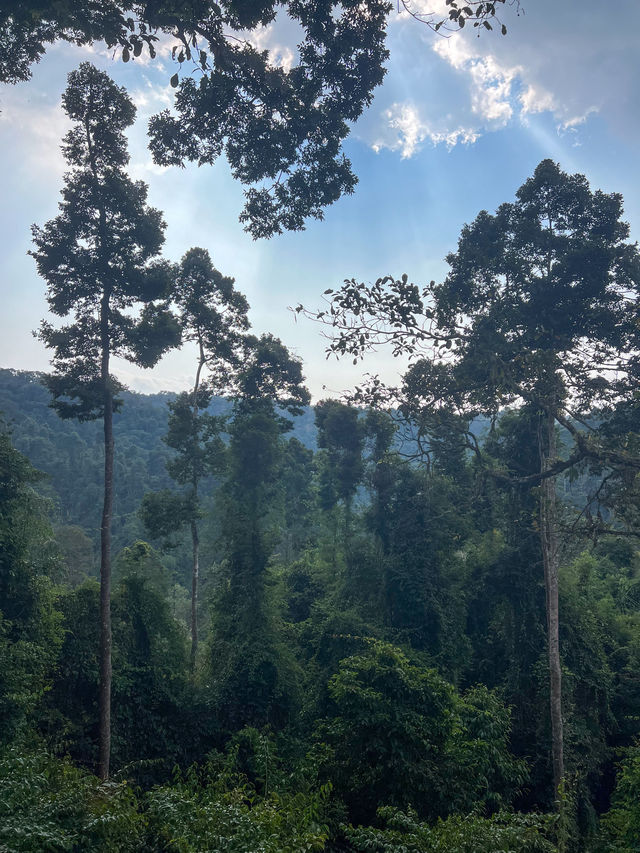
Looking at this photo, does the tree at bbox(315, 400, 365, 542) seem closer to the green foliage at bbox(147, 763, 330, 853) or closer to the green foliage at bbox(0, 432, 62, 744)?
the green foliage at bbox(0, 432, 62, 744)

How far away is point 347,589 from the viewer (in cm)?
2180

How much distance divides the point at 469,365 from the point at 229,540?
13.0m

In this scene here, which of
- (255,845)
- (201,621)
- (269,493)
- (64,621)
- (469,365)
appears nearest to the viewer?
(255,845)

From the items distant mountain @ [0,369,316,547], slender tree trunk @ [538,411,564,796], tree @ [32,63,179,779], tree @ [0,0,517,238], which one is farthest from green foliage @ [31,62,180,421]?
distant mountain @ [0,369,316,547]

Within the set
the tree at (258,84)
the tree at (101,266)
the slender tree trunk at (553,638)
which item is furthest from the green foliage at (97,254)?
the slender tree trunk at (553,638)

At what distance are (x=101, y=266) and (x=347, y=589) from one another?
16379 millimetres

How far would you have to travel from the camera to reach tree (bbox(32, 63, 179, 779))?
13.2m

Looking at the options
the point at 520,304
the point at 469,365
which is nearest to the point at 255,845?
the point at 469,365

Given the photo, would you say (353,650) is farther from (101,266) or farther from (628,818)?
(101,266)

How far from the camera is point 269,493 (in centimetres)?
2202

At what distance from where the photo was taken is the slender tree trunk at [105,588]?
1270 cm

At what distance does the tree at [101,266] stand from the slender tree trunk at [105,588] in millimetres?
27

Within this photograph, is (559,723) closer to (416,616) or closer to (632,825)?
(632,825)

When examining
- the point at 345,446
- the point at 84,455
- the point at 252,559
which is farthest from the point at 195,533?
the point at 84,455
